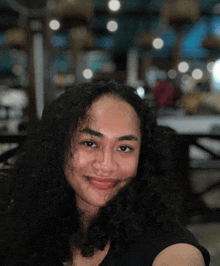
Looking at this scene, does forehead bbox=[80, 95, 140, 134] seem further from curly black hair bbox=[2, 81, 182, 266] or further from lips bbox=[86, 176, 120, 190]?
lips bbox=[86, 176, 120, 190]

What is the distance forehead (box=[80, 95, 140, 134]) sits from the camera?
3.27 feet

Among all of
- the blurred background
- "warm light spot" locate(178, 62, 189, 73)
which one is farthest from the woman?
"warm light spot" locate(178, 62, 189, 73)

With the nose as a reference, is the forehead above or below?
above

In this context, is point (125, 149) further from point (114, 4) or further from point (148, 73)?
point (148, 73)

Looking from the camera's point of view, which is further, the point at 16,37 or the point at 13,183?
the point at 16,37

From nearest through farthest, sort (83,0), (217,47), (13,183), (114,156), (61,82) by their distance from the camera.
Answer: (114,156) < (13,183) < (83,0) < (217,47) < (61,82)

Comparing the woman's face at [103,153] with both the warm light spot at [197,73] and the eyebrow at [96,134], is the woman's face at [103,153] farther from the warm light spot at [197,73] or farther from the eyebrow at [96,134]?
the warm light spot at [197,73]

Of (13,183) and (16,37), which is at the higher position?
(16,37)

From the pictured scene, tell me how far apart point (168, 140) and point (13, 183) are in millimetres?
676

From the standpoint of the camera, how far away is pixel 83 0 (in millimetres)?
2775

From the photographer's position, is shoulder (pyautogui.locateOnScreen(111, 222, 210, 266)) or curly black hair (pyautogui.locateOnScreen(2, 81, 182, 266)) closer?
shoulder (pyautogui.locateOnScreen(111, 222, 210, 266))

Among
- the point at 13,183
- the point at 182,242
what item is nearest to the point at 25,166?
the point at 13,183

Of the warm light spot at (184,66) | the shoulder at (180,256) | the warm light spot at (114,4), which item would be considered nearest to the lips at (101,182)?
the shoulder at (180,256)

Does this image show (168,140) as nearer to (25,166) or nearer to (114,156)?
(114,156)
